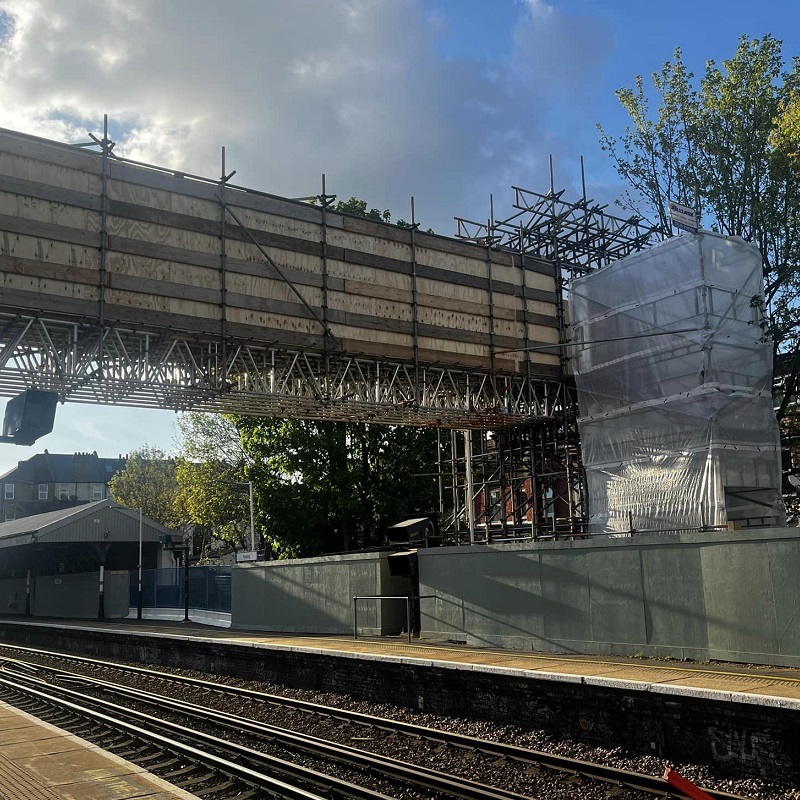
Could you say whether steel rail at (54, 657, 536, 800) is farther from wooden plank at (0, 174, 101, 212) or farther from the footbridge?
wooden plank at (0, 174, 101, 212)

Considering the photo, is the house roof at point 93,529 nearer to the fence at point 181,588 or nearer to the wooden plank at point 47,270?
the fence at point 181,588

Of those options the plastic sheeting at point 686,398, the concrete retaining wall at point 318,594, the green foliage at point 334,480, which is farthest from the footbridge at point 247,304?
the green foliage at point 334,480

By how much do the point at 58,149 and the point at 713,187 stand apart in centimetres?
1745

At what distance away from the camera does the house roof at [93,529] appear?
42094 millimetres

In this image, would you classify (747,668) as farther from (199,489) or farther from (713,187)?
(199,489)

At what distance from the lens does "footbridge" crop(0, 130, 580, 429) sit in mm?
18688

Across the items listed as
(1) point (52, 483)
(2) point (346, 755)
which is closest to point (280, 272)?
(2) point (346, 755)

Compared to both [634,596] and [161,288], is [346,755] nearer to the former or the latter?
[634,596]

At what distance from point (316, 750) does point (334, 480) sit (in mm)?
22209

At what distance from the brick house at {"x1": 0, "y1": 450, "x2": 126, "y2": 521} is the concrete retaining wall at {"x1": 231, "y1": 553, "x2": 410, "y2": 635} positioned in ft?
231

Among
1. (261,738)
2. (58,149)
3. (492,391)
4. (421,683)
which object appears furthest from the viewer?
(492,391)

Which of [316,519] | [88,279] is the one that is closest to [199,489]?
[316,519]

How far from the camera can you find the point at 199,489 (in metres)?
47.8

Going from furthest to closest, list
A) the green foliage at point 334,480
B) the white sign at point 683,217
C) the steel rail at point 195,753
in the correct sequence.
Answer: the green foliage at point 334,480, the white sign at point 683,217, the steel rail at point 195,753
